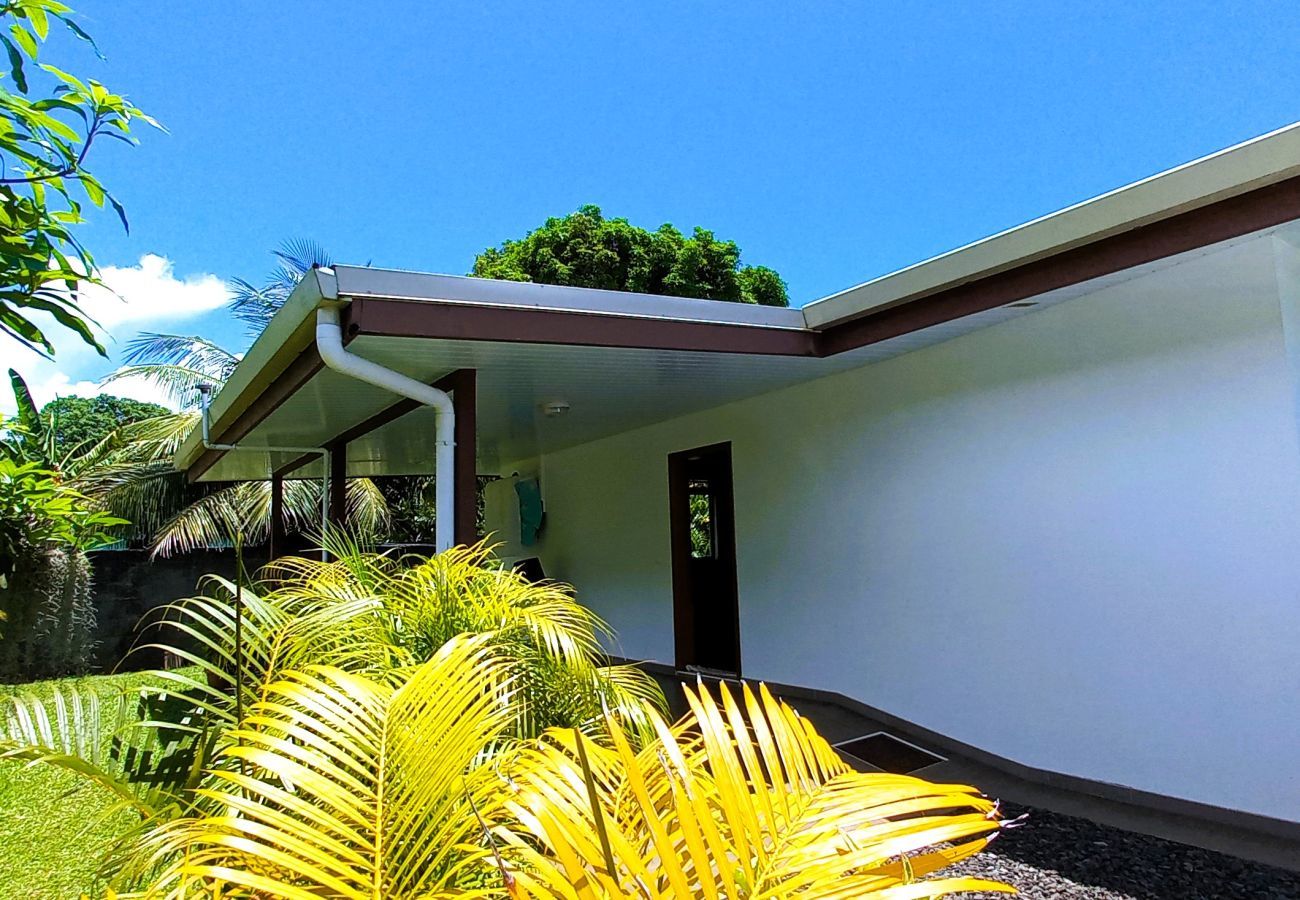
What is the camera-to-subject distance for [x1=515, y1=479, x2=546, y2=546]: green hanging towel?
31.7 ft

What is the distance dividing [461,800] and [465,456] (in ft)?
10.5

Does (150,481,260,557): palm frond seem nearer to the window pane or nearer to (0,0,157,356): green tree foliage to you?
the window pane

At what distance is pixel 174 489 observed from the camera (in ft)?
41.0

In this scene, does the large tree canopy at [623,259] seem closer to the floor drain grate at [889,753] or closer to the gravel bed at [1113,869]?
the floor drain grate at [889,753]

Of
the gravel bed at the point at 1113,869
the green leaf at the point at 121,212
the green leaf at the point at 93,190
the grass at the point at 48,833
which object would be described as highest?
the green leaf at the point at 93,190

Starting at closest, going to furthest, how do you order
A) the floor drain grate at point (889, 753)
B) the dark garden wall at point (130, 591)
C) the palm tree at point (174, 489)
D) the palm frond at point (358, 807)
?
the palm frond at point (358, 807) < the floor drain grate at point (889, 753) < the dark garden wall at point (130, 591) < the palm tree at point (174, 489)

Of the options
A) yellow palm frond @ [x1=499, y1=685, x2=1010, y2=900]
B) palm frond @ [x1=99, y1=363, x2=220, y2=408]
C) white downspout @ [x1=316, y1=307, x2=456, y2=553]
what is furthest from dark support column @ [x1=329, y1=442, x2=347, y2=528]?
palm frond @ [x1=99, y1=363, x2=220, y2=408]

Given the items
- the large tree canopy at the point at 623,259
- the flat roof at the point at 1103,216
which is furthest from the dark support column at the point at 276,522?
the large tree canopy at the point at 623,259

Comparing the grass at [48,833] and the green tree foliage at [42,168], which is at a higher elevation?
the green tree foliage at [42,168]

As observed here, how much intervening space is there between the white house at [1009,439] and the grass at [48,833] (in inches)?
88.0

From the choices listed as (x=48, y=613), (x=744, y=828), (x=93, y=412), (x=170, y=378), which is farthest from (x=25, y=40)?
(x=93, y=412)

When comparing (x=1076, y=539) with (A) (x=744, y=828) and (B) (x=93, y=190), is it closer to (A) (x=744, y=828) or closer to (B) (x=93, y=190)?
(A) (x=744, y=828)

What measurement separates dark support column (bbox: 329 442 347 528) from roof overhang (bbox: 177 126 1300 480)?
49.5 inches

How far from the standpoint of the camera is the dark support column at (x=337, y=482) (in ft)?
24.4
